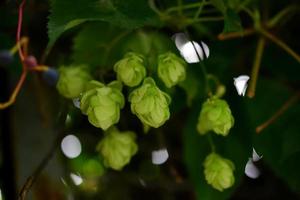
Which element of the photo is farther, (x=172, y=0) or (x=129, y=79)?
(x=172, y=0)

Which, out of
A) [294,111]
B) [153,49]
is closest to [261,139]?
[294,111]

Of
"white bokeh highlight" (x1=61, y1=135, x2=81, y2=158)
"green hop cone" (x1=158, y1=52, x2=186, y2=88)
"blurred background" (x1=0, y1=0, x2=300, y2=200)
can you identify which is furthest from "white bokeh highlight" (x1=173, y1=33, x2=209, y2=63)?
"white bokeh highlight" (x1=61, y1=135, x2=81, y2=158)

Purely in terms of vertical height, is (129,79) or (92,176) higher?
(129,79)

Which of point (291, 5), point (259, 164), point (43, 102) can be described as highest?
point (291, 5)

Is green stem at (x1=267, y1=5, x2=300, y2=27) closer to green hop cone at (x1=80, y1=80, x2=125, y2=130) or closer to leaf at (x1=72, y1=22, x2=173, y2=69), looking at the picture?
leaf at (x1=72, y1=22, x2=173, y2=69)

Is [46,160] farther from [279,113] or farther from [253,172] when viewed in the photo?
[253,172]

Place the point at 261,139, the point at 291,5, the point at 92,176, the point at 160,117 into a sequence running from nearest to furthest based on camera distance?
1. the point at 160,117
2. the point at 261,139
3. the point at 291,5
4. the point at 92,176

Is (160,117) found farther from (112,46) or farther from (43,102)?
(43,102)
